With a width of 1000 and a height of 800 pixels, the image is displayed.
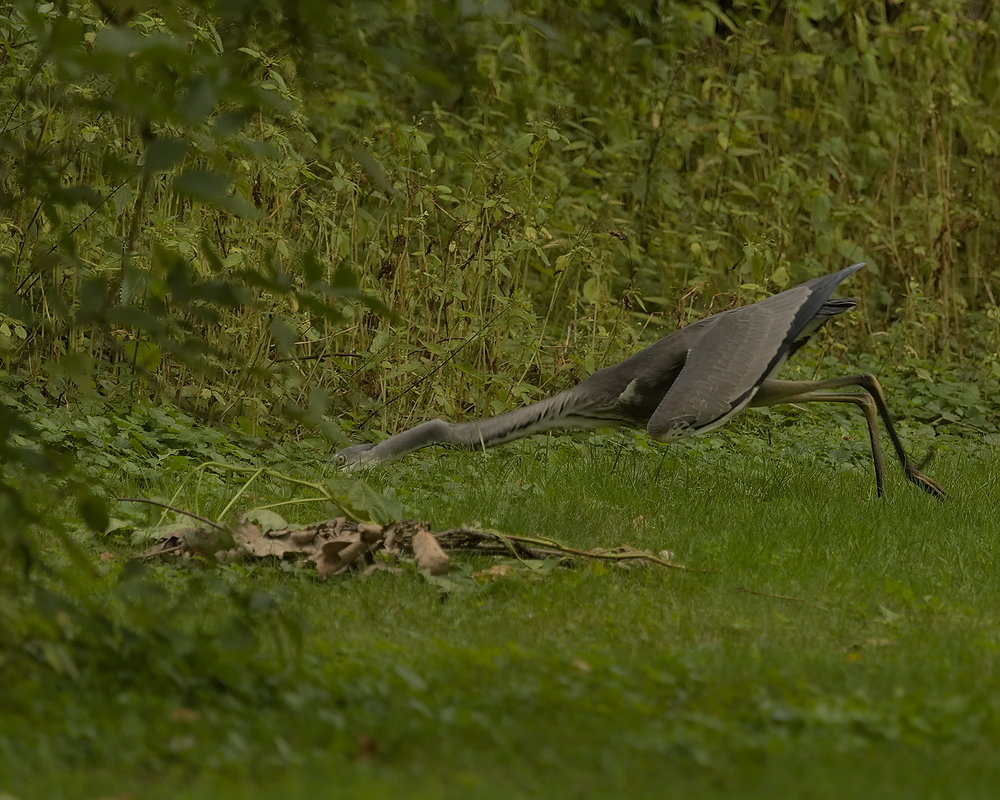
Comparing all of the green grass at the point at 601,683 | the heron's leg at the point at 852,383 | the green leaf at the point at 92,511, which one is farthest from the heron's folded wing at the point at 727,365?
the green leaf at the point at 92,511

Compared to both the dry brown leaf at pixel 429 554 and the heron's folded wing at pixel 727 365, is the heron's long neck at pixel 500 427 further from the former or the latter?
the dry brown leaf at pixel 429 554

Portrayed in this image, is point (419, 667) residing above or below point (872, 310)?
above

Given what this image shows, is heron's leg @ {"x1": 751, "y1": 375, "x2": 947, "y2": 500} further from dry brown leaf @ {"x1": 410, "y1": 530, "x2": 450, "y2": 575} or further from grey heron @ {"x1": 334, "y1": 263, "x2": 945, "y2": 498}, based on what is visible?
dry brown leaf @ {"x1": 410, "y1": 530, "x2": 450, "y2": 575}

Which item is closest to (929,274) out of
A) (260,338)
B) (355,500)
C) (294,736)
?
(260,338)

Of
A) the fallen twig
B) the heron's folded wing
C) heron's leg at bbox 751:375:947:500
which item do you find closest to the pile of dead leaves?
the fallen twig

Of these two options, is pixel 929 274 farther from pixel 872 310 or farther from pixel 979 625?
pixel 979 625

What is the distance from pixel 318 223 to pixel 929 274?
584 cm

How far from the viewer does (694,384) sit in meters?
7.24

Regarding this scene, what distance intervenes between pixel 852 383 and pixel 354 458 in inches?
111

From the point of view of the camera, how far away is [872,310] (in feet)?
42.4

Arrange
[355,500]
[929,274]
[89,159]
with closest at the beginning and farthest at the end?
1. [355,500]
2. [89,159]
3. [929,274]

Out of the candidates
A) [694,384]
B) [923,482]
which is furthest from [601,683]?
[923,482]

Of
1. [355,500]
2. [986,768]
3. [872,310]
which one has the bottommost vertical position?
[872,310]

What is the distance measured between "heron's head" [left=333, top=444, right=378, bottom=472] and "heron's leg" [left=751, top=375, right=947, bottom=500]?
6.97 ft
